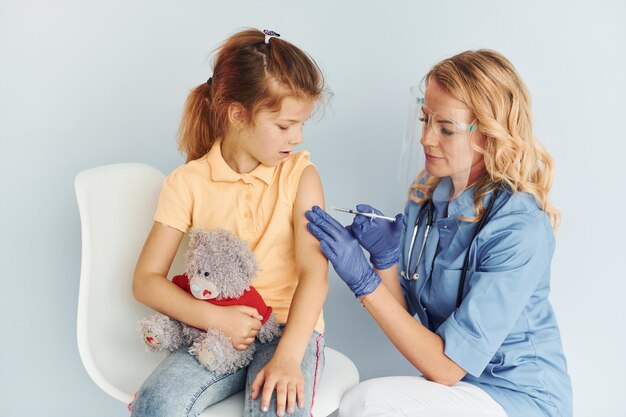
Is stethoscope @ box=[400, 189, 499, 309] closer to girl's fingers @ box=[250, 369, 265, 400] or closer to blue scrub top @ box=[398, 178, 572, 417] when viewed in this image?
blue scrub top @ box=[398, 178, 572, 417]

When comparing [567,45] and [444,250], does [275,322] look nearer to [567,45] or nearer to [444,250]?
[444,250]

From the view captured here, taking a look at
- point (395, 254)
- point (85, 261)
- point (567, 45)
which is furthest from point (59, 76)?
point (567, 45)

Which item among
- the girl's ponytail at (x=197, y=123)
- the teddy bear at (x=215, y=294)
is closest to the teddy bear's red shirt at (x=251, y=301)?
the teddy bear at (x=215, y=294)

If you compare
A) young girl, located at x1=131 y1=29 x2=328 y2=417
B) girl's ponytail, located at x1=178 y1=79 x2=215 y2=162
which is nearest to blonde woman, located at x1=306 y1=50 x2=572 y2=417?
young girl, located at x1=131 y1=29 x2=328 y2=417

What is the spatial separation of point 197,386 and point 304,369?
0.25 meters

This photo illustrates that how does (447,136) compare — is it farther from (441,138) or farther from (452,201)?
(452,201)

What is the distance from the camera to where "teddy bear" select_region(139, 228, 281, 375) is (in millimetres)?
1637

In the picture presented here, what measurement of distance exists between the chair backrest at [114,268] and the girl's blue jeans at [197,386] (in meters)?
0.32

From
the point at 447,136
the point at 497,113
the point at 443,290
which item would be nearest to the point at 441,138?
the point at 447,136

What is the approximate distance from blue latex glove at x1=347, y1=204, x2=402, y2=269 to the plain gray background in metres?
0.37

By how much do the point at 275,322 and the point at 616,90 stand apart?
1.27 meters

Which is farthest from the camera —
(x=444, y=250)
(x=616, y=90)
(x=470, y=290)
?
(x=616, y=90)

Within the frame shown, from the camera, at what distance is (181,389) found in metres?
1.57

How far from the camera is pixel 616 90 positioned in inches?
86.3
